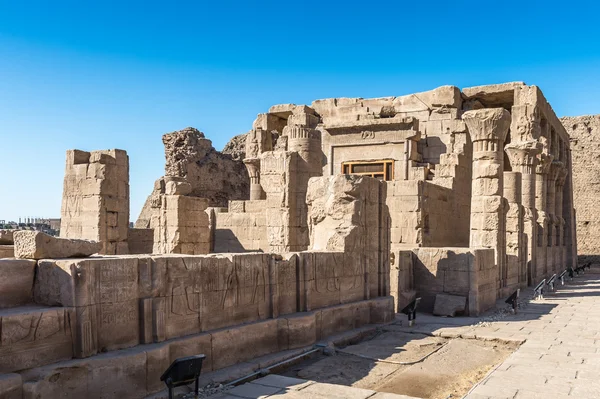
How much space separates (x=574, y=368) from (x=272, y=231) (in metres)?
8.66

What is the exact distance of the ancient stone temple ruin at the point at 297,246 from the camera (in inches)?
199

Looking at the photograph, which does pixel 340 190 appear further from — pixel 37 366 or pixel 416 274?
pixel 37 366

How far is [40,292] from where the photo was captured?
5215mm

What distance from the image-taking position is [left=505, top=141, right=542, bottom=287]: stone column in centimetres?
1636

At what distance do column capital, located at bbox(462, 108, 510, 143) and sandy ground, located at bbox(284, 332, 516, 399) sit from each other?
604 centimetres

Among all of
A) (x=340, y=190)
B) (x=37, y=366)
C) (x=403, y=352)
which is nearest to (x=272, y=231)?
(x=340, y=190)

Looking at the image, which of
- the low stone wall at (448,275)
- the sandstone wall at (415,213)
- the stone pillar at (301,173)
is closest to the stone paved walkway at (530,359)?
the low stone wall at (448,275)

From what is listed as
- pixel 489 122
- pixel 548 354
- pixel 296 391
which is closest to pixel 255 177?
pixel 489 122

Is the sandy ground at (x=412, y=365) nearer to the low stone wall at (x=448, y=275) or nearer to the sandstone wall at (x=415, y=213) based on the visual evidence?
the low stone wall at (x=448, y=275)

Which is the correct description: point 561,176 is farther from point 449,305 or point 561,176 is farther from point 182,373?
point 182,373

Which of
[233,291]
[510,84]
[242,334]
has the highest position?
[510,84]

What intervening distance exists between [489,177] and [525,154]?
15.8ft

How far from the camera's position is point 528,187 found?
17.0 meters

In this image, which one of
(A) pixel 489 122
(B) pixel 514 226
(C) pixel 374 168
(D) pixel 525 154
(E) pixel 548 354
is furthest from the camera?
(C) pixel 374 168
